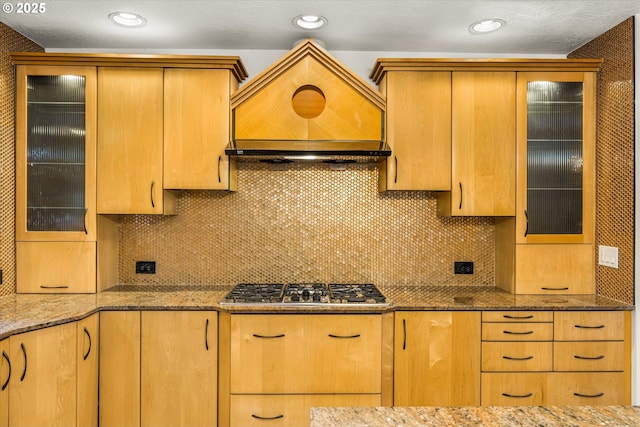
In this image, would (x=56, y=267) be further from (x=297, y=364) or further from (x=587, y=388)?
(x=587, y=388)

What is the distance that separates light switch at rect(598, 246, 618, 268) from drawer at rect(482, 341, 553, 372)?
0.67 meters

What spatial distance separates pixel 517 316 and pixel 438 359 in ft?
1.70

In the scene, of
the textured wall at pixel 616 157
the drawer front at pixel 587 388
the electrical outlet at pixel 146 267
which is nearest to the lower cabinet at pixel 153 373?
the electrical outlet at pixel 146 267

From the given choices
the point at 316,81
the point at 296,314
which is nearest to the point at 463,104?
the point at 316,81

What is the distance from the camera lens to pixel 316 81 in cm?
269

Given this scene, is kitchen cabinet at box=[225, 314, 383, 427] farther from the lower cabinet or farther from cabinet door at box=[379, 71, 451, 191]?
cabinet door at box=[379, 71, 451, 191]

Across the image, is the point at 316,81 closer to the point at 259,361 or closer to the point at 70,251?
the point at 259,361

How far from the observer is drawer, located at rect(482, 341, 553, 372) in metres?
2.43

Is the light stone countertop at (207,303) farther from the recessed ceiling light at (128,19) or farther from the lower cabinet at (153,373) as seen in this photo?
the recessed ceiling light at (128,19)

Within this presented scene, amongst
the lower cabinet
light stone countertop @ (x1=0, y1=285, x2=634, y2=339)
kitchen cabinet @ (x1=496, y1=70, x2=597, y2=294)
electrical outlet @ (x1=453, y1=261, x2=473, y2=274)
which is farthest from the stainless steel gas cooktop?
kitchen cabinet @ (x1=496, y1=70, x2=597, y2=294)

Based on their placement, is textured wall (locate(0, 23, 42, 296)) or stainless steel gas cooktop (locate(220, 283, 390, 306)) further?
textured wall (locate(0, 23, 42, 296))

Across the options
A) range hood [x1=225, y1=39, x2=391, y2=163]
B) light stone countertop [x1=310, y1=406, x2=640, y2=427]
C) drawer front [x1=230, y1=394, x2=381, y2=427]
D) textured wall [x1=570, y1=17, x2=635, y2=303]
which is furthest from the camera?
range hood [x1=225, y1=39, x2=391, y2=163]

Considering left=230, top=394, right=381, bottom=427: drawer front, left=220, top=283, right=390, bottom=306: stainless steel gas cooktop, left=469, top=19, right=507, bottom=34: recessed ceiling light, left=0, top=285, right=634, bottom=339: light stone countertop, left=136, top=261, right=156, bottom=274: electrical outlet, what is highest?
left=469, top=19, right=507, bottom=34: recessed ceiling light

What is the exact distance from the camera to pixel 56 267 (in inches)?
106
